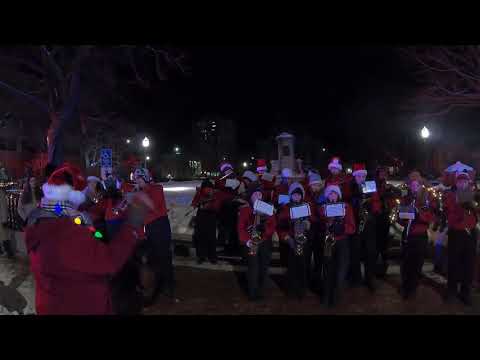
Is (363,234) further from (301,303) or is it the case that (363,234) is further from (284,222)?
(301,303)

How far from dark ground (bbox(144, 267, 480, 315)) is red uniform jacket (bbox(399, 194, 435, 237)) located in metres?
0.98

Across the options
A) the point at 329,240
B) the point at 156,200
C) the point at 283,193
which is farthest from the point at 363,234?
the point at 156,200

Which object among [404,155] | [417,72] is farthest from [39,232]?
[404,155]

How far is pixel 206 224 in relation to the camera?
8172mm

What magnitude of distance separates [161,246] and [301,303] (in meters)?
2.19

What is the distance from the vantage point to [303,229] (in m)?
5.75

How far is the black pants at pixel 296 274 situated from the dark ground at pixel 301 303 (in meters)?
0.16

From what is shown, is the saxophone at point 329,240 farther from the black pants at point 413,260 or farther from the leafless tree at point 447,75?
the leafless tree at point 447,75

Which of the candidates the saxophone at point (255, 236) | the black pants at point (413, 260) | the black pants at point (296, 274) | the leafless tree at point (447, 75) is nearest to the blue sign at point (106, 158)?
the saxophone at point (255, 236)

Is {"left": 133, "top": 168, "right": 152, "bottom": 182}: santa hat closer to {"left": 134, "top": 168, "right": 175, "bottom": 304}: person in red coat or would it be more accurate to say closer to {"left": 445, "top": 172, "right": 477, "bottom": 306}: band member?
{"left": 134, "top": 168, "right": 175, "bottom": 304}: person in red coat

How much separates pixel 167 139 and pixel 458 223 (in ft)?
149

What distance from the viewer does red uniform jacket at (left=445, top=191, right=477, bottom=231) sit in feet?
17.7

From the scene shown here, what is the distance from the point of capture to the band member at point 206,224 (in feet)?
26.7

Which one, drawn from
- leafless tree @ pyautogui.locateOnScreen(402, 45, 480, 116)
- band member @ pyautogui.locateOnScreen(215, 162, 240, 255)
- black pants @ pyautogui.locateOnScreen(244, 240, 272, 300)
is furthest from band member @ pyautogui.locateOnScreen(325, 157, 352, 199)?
leafless tree @ pyautogui.locateOnScreen(402, 45, 480, 116)
